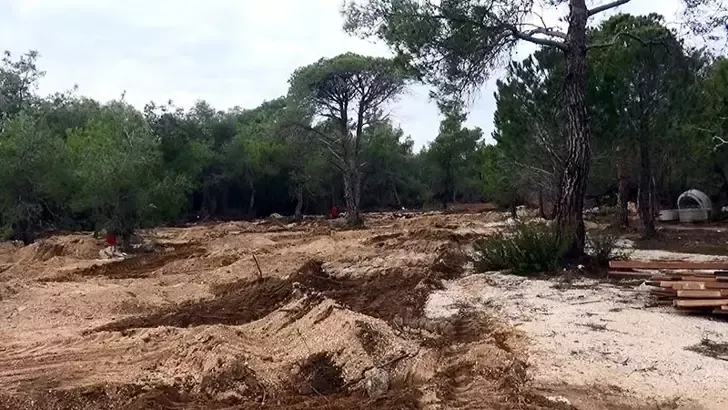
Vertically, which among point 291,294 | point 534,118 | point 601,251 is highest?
point 534,118

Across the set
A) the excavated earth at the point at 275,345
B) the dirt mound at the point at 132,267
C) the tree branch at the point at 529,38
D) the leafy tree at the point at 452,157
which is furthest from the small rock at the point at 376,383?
the leafy tree at the point at 452,157

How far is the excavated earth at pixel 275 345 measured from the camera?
5.63 meters

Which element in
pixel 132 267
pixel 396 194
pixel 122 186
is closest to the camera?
pixel 132 267

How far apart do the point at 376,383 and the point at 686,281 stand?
4.82 m

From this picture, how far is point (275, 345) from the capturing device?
307 inches

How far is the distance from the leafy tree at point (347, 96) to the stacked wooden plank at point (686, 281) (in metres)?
18.9

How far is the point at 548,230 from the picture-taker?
11891 mm

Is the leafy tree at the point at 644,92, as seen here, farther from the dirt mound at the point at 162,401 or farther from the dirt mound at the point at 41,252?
the dirt mound at the point at 41,252

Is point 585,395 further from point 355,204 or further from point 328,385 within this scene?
point 355,204

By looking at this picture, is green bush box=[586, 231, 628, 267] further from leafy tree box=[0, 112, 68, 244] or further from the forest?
leafy tree box=[0, 112, 68, 244]

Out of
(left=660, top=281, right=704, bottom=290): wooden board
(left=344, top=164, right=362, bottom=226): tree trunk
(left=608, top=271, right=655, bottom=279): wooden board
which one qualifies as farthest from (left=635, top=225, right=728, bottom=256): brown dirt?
(left=344, top=164, right=362, bottom=226): tree trunk

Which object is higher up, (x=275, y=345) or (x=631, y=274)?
(x=631, y=274)

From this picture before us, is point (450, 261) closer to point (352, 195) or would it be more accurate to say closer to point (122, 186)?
point (122, 186)

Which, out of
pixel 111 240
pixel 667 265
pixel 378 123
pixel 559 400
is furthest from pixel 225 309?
pixel 378 123
